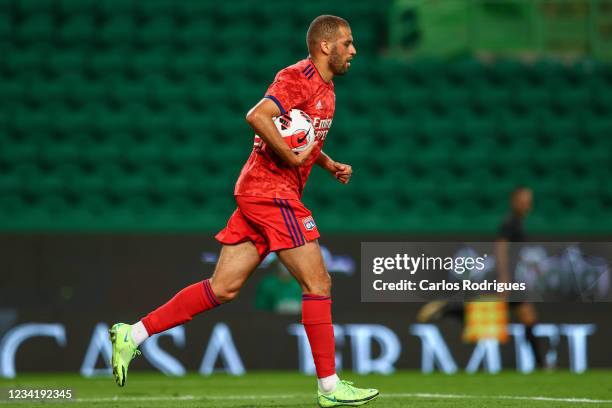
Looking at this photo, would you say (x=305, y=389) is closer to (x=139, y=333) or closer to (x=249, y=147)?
(x=139, y=333)

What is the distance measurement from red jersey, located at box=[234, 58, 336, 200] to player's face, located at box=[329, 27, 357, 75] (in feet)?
0.33

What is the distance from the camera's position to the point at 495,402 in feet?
18.3

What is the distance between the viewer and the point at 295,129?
16.6 feet

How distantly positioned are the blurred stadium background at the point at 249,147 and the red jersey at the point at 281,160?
12.8ft

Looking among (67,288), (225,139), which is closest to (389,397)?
(67,288)

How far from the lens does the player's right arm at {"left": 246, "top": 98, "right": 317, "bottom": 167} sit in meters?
4.93

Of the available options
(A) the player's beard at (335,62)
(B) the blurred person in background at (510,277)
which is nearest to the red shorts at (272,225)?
(A) the player's beard at (335,62)

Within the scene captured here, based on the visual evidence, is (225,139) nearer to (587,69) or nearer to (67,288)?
(67,288)

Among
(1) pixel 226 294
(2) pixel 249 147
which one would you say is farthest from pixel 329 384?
(2) pixel 249 147

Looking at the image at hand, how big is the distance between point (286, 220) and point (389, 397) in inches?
58.5

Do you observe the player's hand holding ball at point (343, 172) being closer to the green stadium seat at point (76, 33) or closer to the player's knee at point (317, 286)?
the player's knee at point (317, 286)

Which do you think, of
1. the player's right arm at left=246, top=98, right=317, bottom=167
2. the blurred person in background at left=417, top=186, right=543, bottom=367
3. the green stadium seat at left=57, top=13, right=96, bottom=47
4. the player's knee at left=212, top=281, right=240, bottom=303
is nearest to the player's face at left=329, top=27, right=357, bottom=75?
the player's right arm at left=246, top=98, right=317, bottom=167

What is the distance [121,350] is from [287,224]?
1043 millimetres

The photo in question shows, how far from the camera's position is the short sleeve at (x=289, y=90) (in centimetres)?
501
